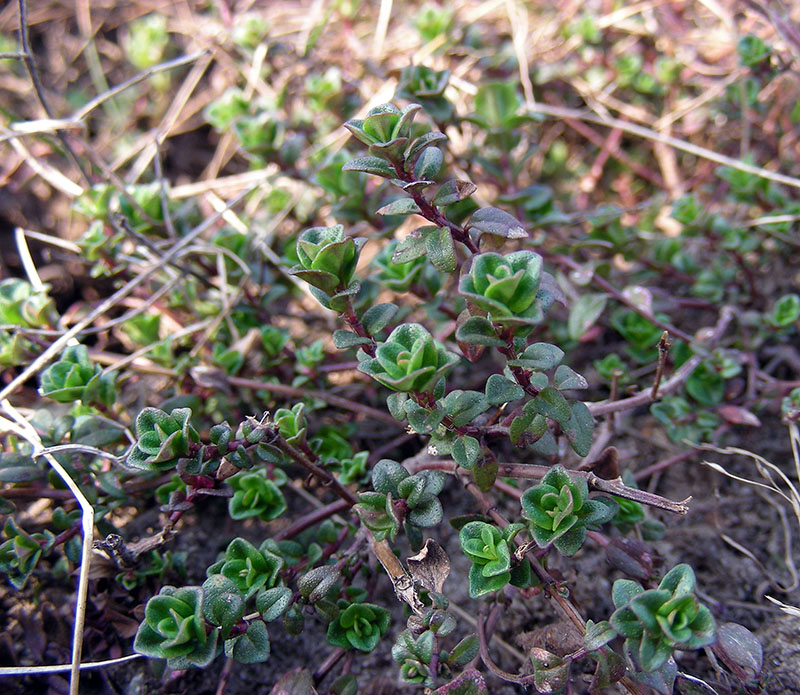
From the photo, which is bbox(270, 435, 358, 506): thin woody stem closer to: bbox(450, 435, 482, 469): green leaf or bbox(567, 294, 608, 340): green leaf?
bbox(450, 435, 482, 469): green leaf

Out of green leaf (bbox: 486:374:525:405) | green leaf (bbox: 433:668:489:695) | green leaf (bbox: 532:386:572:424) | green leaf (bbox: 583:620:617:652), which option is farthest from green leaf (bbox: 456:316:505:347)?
green leaf (bbox: 433:668:489:695)

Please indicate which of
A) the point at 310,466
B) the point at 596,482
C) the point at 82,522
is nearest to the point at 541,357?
the point at 596,482

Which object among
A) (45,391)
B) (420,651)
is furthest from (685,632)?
(45,391)

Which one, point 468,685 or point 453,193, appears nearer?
point 468,685

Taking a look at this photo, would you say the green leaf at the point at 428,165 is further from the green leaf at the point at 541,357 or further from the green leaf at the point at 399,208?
the green leaf at the point at 541,357

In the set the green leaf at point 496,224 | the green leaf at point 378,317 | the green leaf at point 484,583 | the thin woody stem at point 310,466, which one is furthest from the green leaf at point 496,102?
the green leaf at point 484,583

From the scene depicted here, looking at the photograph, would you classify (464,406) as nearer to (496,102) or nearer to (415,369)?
(415,369)

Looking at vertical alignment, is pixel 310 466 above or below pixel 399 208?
below
